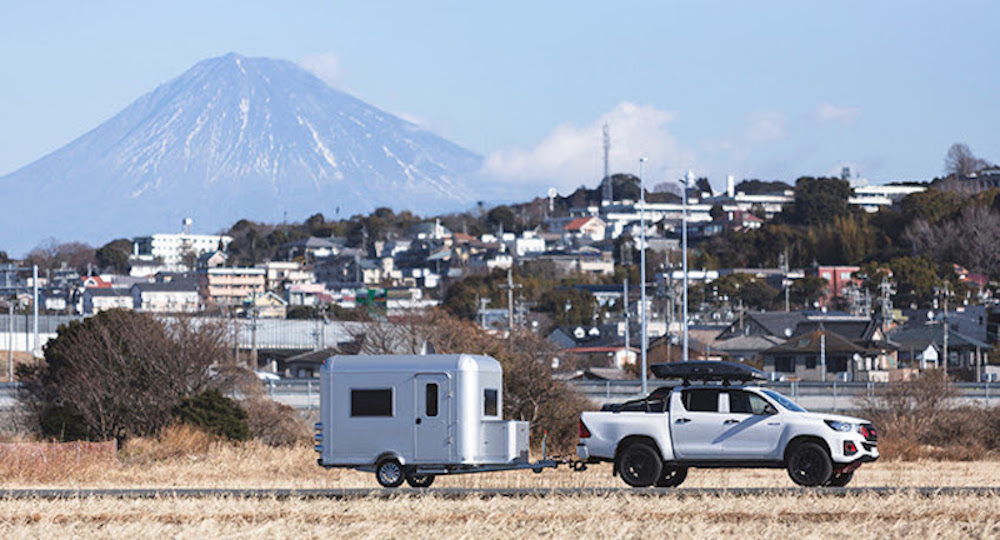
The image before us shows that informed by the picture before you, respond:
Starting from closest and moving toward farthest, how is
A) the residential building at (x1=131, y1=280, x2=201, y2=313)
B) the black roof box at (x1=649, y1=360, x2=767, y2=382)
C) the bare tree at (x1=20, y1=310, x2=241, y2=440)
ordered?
the black roof box at (x1=649, y1=360, x2=767, y2=382)
the bare tree at (x1=20, y1=310, x2=241, y2=440)
the residential building at (x1=131, y1=280, x2=201, y2=313)

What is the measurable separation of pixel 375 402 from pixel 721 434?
201 inches

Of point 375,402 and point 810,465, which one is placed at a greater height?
point 375,402

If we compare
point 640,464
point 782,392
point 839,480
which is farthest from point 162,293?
point 839,480

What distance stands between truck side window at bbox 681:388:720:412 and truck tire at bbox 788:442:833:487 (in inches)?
52.2

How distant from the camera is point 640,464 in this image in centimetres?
2311

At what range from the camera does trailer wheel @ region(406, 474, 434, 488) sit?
2365 centimetres

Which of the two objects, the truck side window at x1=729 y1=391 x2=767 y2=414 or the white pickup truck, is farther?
the truck side window at x1=729 y1=391 x2=767 y2=414

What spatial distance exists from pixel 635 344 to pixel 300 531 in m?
88.4

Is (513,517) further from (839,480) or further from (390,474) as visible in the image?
(839,480)

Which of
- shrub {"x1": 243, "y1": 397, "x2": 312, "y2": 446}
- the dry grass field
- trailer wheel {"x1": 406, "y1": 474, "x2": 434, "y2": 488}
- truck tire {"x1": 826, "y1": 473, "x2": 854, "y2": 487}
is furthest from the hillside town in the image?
the dry grass field

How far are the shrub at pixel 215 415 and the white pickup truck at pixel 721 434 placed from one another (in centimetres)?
1962

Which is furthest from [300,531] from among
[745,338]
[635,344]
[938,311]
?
[938,311]

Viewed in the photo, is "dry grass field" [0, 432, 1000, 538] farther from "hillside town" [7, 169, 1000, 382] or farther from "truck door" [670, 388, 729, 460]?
"hillside town" [7, 169, 1000, 382]

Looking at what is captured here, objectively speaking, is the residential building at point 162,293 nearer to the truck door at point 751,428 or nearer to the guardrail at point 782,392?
the guardrail at point 782,392
